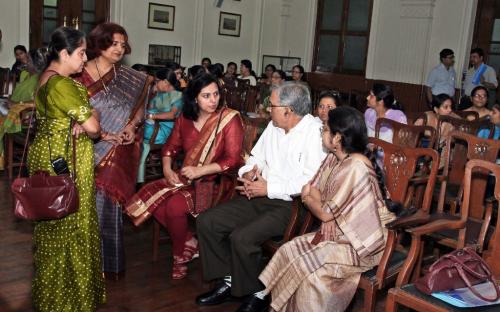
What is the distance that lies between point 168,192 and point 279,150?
69 cm

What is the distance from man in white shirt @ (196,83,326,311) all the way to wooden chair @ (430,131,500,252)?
0.71 m

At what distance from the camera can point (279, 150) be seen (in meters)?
2.88

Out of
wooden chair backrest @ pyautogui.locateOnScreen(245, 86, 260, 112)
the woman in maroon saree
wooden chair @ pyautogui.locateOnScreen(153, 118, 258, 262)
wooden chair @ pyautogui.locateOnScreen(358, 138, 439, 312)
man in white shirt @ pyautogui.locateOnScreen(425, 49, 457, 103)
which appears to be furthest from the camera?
man in white shirt @ pyautogui.locateOnScreen(425, 49, 457, 103)

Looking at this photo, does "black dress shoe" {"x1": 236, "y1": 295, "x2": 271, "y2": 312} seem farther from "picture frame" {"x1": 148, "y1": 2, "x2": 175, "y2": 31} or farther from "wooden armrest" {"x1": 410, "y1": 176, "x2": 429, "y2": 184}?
"picture frame" {"x1": 148, "y1": 2, "x2": 175, "y2": 31}

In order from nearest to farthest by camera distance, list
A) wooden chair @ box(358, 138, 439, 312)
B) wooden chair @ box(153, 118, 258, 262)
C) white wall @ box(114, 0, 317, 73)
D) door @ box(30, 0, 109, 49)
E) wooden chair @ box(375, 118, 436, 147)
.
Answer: wooden chair @ box(358, 138, 439, 312) < wooden chair @ box(153, 118, 258, 262) < wooden chair @ box(375, 118, 436, 147) < door @ box(30, 0, 109, 49) < white wall @ box(114, 0, 317, 73)

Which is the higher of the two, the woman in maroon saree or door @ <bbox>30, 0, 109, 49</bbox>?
door @ <bbox>30, 0, 109, 49</bbox>

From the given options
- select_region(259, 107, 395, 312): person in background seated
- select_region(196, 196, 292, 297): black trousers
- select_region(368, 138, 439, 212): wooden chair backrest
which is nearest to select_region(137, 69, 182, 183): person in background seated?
select_region(196, 196, 292, 297): black trousers

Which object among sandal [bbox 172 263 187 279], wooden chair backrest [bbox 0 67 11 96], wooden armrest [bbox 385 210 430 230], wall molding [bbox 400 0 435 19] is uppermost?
wall molding [bbox 400 0 435 19]

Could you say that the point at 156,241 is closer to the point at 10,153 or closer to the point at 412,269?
the point at 412,269

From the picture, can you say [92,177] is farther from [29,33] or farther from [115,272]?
[29,33]

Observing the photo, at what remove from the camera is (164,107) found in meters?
4.93

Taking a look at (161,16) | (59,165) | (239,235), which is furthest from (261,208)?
(161,16)

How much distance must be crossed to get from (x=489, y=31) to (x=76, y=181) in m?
7.34

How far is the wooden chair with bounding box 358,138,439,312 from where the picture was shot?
87.8 inches
